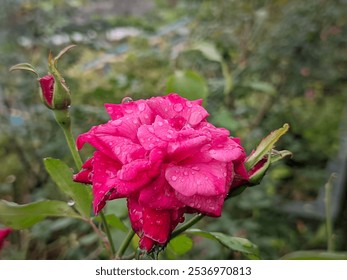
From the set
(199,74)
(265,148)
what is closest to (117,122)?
(265,148)

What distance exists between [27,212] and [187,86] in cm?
28

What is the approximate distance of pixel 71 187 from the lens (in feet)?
1.68

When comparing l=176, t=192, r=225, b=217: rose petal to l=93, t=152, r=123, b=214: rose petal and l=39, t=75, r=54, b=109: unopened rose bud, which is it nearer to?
l=93, t=152, r=123, b=214: rose petal

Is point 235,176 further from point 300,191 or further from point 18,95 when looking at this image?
point 300,191

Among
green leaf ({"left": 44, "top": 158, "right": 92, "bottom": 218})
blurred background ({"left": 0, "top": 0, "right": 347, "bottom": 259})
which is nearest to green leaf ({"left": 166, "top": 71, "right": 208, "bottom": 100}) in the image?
green leaf ({"left": 44, "top": 158, "right": 92, "bottom": 218})

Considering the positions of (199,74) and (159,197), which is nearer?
(159,197)

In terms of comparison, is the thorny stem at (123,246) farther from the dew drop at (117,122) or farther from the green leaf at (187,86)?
the green leaf at (187,86)

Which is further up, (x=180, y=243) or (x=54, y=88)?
(x=54, y=88)

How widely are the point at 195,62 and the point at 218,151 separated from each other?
3.00 feet

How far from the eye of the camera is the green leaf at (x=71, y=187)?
0.51 metres

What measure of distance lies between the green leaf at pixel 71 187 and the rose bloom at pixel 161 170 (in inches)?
3.8

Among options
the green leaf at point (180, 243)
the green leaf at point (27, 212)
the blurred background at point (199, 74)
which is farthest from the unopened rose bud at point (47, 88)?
the blurred background at point (199, 74)

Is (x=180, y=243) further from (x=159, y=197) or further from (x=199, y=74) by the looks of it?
(x=199, y=74)
